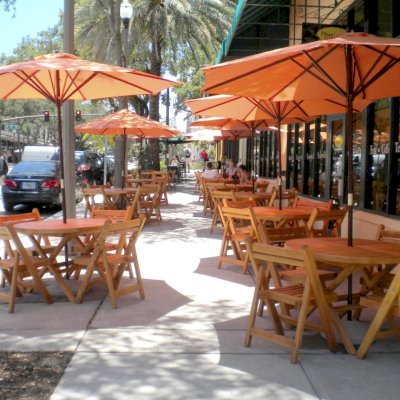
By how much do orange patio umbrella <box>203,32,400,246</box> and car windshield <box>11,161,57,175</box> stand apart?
10.1 metres

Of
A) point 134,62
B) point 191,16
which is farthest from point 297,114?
point 134,62

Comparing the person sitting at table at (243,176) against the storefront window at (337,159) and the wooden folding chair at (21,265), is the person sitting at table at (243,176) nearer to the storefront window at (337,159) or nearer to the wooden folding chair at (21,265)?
the storefront window at (337,159)

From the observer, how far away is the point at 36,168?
1530cm

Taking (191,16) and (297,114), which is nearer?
(297,114)

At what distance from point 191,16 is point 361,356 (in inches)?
702

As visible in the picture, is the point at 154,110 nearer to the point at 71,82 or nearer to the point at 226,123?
the point at 226,123

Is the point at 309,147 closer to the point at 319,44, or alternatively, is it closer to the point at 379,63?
the point at 379,63

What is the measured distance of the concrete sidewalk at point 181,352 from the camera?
3.58m

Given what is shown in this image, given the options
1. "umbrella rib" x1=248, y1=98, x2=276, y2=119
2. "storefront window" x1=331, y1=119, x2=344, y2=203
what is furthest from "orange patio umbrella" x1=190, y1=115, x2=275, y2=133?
"umbrella rib" x1=248, y1=98, x2=276, y2=119

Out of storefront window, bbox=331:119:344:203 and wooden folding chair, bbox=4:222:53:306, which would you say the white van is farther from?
wooden folding chair, bbox=4:222:53:306

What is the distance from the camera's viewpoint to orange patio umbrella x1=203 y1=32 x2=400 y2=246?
4.42 meters

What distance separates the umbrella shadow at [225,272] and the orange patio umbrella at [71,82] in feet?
6.45

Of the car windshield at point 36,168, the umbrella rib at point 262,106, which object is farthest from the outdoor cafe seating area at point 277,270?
the car windshield at point 36,168

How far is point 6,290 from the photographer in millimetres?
6203
